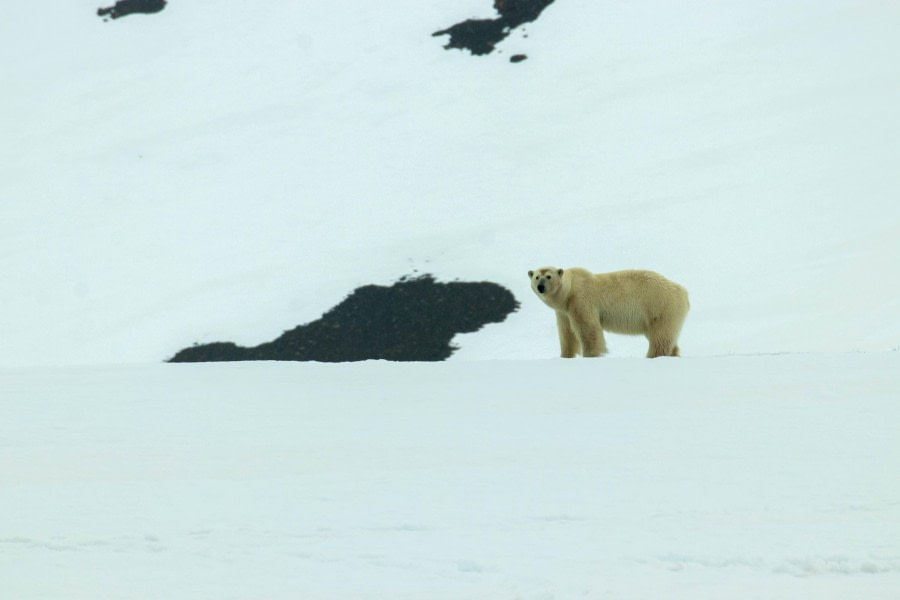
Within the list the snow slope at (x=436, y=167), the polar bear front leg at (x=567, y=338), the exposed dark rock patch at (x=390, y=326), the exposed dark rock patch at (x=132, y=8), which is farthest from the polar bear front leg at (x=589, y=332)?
the exposed dark rock patch at (x=132, y=8)

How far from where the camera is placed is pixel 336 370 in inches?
458

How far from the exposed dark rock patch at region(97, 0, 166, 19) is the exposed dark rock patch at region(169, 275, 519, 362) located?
2909cm

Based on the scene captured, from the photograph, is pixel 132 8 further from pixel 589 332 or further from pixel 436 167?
pixel 589 332

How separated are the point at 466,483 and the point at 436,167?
35.7 m

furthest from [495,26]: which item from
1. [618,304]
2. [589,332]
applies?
[589,332]

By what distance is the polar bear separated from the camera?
538 inches

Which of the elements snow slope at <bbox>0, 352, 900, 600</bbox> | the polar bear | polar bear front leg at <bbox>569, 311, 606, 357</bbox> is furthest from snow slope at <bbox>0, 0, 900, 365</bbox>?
snow slope at <bbox>0, 352, 900, 600</bbox>

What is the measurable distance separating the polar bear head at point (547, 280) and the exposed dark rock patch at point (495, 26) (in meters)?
38.5

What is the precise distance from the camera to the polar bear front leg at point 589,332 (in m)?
13.7

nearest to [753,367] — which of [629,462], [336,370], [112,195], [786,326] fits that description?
[629,462]

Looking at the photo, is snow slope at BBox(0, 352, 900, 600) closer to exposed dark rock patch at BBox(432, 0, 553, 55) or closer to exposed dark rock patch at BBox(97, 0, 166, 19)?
exposed dark rock patch at BBox(432, 0, 553, 55)

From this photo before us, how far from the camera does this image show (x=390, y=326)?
31.6 meters

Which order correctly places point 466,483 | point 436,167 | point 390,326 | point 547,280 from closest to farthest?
point 466,483 < point 547,280 < point 390,326 < point 436,167

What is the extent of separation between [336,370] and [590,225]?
26504 millimetres
